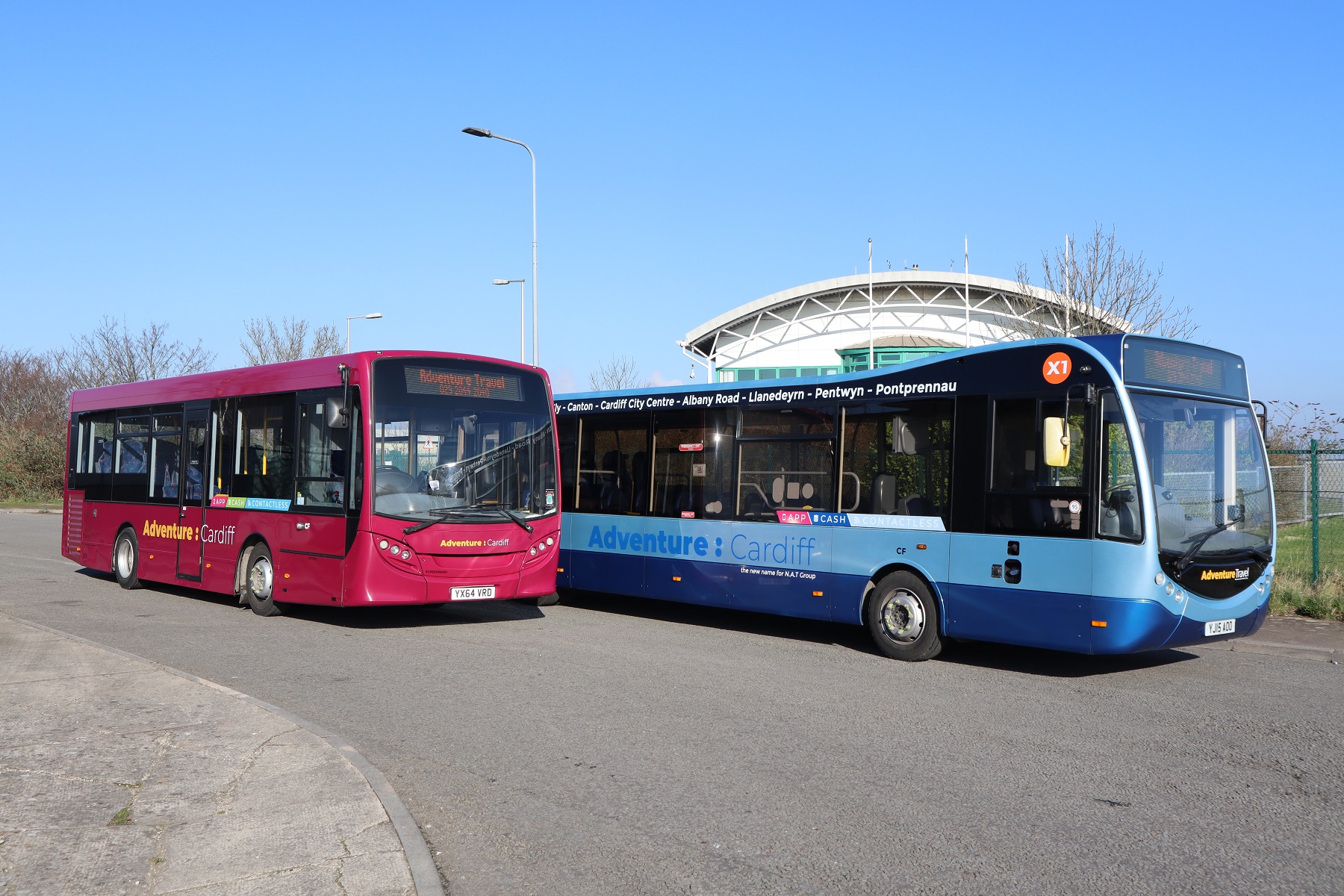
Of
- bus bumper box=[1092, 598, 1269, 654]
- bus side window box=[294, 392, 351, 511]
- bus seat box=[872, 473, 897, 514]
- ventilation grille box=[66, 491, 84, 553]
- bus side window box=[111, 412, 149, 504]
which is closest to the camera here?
bus bumper box=[1092, 598, 1269, 654]

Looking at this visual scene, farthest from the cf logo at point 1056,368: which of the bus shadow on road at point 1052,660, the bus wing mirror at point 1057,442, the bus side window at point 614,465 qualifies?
the bus side window at point 614,465

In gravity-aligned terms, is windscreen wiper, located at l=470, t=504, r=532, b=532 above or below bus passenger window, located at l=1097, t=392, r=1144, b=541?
below

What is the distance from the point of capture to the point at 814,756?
712 centimetres

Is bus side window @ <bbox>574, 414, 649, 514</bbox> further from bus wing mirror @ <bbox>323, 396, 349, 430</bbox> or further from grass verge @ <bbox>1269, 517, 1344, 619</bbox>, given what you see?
grass verge @ <bbox>1269, 517, 1344, 619</bbox>

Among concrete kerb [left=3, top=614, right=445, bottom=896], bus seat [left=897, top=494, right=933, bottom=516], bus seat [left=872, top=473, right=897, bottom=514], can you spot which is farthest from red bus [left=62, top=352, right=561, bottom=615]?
bus seat [left=897, top=494, right=933, bottom=516]

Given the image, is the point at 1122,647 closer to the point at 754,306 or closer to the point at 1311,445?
the point at 1311,445

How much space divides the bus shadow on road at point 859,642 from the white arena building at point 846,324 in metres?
26.1

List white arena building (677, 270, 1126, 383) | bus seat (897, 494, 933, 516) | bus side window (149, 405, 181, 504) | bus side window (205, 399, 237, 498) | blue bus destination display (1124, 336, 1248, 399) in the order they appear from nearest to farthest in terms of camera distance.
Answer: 1. blue bus destination display (1124, 336, 1248, 399)
2. bus seat (897, 494, 933, 516)
3. bus side window (205, 399, 237, 498)
4. bus side window (149, 405, 181, 504)
5. white arena building (677, 270, 1126, 383)

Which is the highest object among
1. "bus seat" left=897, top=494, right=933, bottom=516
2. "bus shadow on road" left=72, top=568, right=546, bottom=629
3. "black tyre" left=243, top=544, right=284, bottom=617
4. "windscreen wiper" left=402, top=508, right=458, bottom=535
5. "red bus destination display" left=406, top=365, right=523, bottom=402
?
"red bus destination display" left=406, top=365, right=523, bottom=402

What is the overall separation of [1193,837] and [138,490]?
1530cm

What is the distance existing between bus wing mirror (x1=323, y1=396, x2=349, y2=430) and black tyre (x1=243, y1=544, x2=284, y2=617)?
92.9 inches

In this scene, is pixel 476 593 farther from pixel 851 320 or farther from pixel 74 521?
pixel 851 320

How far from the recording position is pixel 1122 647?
9.54 m

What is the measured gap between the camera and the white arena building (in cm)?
4603
